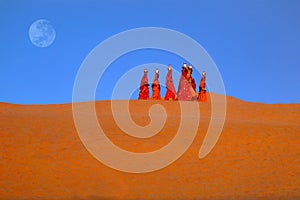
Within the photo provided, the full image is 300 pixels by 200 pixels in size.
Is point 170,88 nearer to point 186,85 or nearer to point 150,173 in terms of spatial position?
point 186,85

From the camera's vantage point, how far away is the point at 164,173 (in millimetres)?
15016

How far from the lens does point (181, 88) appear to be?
30.0 m

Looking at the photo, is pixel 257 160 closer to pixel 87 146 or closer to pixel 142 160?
pixel 142 160

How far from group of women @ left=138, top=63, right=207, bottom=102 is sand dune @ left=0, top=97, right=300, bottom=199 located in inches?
383

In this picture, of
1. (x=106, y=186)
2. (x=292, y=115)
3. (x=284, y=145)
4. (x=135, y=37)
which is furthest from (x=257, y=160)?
(x=292, y=115)

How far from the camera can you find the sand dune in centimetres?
1322

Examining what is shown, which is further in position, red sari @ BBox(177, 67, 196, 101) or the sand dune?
red sari @ BBox(177, 67, 196, 101)

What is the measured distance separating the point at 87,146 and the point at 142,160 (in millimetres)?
2413

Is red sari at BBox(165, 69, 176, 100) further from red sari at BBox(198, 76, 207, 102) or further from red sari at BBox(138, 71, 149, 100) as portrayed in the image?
red sari at BBox(198, 76, 207, 102)

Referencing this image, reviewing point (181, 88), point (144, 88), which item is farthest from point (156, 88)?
point (181, 88)

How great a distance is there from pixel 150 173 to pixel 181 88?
15596 mm

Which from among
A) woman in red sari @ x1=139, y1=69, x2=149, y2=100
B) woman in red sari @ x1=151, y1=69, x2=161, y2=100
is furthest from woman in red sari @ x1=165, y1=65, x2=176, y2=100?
woman in red sari @ x1=139, y1=69, x2=149, y2=100

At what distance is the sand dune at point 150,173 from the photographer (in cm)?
1322

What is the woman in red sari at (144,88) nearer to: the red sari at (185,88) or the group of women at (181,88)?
the group of women at (181,88)
